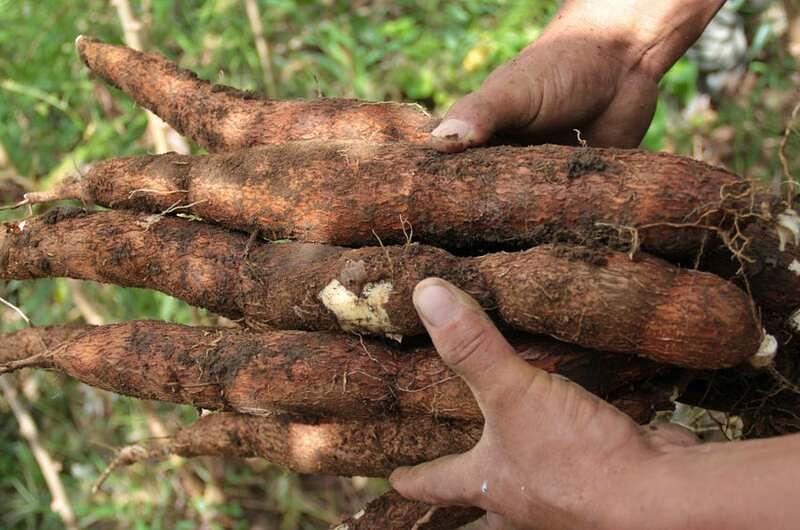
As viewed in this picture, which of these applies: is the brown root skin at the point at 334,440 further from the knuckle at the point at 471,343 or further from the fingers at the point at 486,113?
the fingers at the point at 486,113

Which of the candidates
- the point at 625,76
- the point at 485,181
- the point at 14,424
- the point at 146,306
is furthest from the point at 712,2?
the point at 14,424

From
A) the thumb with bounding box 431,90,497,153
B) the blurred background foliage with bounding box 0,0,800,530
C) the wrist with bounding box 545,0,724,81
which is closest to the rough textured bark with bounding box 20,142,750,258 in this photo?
the thumb with bounding box 431,90,497,153

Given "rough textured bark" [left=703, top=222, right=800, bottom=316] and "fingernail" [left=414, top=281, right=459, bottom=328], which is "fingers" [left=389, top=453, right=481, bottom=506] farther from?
"rough textured bark" [left=703, top=222, right=800, bottom=316]

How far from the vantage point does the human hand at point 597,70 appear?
1523 mm

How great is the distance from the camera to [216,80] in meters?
2.76

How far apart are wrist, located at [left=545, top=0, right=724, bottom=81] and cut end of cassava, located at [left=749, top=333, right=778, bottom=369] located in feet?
2.78

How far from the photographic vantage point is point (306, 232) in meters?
1.39

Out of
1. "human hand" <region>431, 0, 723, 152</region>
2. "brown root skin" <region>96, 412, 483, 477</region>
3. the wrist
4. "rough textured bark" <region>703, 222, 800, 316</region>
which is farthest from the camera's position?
the wrist

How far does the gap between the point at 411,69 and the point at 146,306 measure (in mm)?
1502

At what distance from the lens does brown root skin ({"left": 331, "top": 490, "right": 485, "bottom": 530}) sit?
1.40 meters

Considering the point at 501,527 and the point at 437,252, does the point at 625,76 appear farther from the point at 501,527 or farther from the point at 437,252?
the point at 501,527

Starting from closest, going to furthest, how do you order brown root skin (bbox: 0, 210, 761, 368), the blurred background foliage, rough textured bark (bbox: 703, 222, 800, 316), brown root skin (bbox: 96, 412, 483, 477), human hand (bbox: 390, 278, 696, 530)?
1. human hand (bbox: 390, 278, 696, 530)
2. brown root skin (bbox: 0, 210, 761, 368)
3. rough textured bark (bbox: 703, 222, 800, 316)
4. brown root skin (bbox: 96, 412, 483, 477)
5. the blurred background foliage

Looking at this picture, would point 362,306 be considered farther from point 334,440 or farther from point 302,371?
point 334,440

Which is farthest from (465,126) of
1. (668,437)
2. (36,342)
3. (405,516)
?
(36,342)
